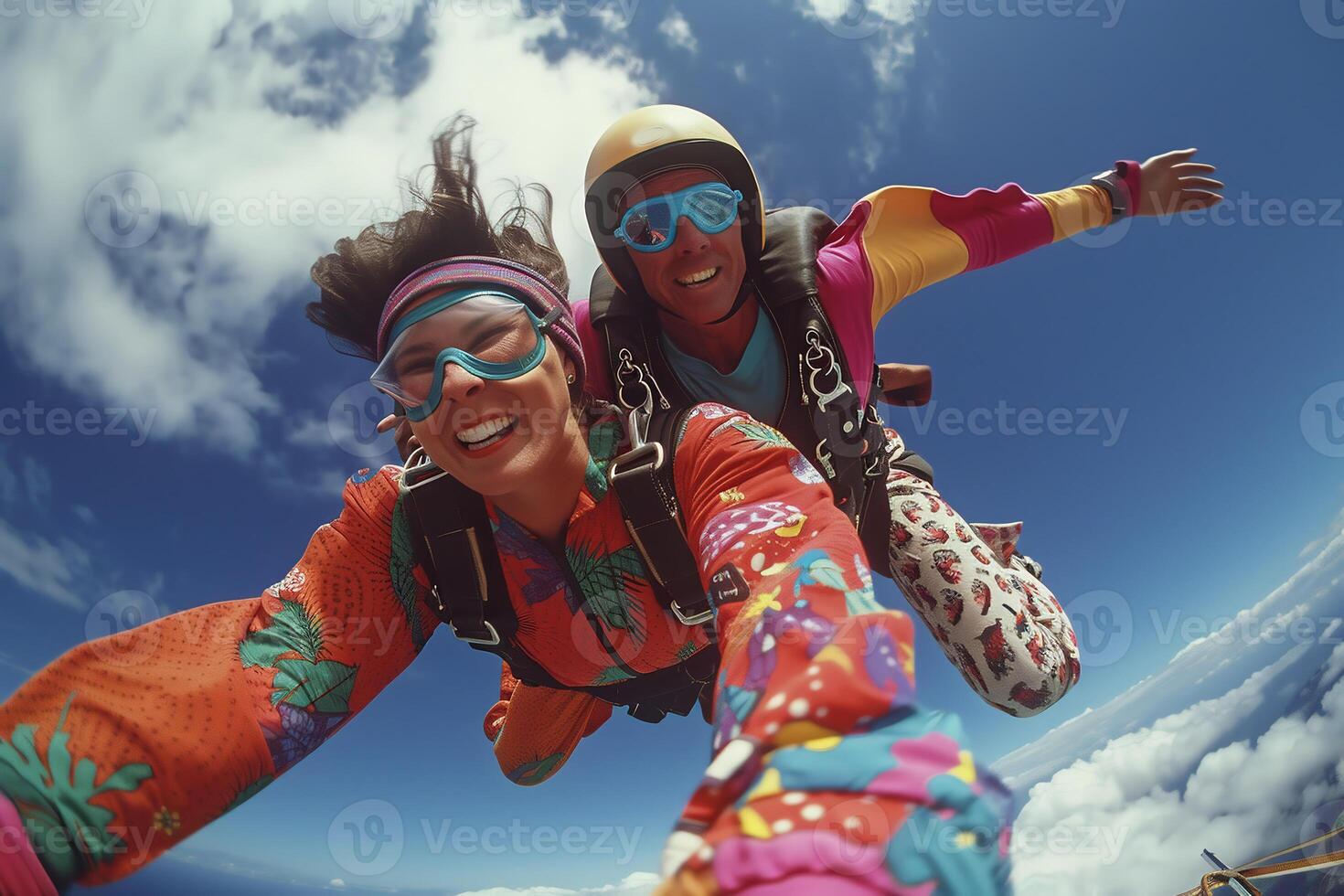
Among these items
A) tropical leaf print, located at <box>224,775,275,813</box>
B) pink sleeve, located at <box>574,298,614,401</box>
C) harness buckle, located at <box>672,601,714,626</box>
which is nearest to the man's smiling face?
pink sleeve, located at <box>574,298,614,401</box>

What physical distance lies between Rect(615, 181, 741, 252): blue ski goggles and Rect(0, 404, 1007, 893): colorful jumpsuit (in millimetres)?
1140

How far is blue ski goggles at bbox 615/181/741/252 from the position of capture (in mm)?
Answer: 3000

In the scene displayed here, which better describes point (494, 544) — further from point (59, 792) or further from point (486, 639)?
point (59, 792)

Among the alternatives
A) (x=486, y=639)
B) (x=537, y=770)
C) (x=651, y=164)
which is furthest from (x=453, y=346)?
(x=537, y=770)

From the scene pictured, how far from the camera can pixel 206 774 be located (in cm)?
168

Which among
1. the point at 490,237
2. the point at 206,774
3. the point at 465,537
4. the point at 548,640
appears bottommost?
the point at 206,774

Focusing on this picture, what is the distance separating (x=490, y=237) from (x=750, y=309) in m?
1.27

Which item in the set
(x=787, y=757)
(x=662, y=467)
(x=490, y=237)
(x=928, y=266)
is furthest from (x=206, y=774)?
(x=928, y=266)

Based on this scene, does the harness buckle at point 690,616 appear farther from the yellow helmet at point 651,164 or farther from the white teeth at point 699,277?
the yellow helmet at point 651,164

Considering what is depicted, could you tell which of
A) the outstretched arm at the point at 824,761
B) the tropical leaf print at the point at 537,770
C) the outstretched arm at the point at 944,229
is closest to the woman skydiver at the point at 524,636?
the outstretched arm at the point at 824,761

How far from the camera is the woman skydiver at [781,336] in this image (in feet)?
9.60

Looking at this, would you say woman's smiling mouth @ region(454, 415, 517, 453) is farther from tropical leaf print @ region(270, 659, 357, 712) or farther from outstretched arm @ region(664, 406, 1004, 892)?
outstretched arm @ region(664, 406, 1004, 892)

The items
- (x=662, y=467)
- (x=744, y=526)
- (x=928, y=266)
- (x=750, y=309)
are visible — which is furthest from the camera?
(x=928, y=266)

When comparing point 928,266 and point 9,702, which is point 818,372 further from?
point 9,702
